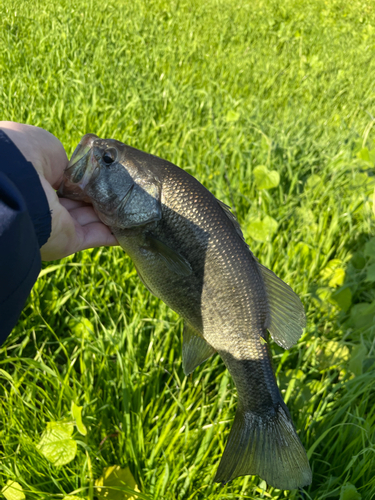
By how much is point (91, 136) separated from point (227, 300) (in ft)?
3.00

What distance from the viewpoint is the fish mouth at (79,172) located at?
5.51 feet

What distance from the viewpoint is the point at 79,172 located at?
169 centimetres

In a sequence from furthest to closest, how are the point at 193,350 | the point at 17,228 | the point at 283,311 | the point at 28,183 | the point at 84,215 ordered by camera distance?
the point at 84,215, the point at 193,350, the point at 283,311, the point at 28,183, the point at 17,228

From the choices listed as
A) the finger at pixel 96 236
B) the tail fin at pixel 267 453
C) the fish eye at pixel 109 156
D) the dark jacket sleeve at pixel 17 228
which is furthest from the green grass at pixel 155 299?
the fish eye at pixel 109 156

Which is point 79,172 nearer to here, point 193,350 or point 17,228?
point 17,228

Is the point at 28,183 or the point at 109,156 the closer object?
the point at 28,183

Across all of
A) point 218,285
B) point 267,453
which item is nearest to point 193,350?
point 218,285

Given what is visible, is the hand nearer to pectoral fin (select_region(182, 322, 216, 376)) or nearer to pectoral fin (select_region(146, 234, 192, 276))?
pectoral fin (select_region(146, 234, 192, 276))

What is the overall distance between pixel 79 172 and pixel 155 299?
934 mm

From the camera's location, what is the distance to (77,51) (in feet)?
15.1

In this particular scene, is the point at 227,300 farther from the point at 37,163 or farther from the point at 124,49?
the point at 124,49

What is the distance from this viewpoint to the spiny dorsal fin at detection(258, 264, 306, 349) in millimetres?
1578

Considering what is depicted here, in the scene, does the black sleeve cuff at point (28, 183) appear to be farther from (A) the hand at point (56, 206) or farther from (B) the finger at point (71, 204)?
(B) the finger at point (71, 204)

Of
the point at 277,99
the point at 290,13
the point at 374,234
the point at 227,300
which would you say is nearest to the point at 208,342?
the point at 227,300
